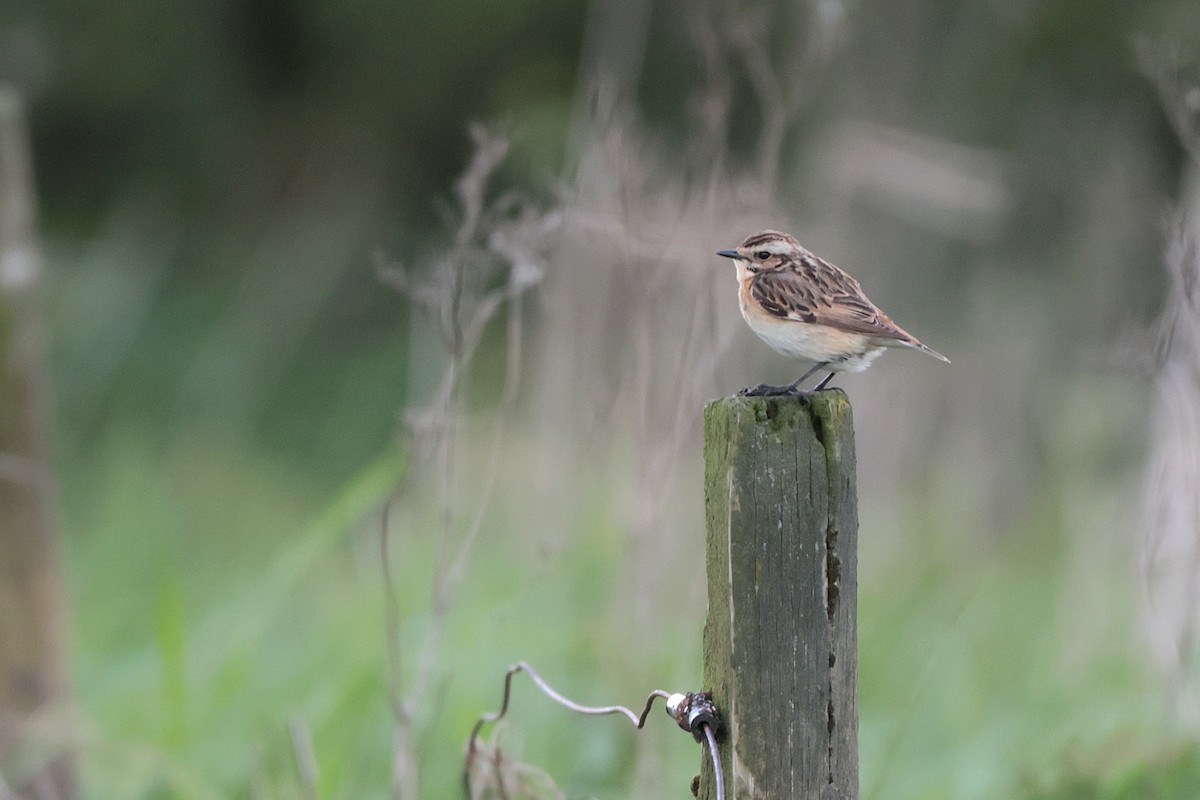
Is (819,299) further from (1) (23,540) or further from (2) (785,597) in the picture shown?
(1) (23,540)

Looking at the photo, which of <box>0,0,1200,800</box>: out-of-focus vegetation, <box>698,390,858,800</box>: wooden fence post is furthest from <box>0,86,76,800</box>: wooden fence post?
<box>698,390,858,800</box>: wooden fence post

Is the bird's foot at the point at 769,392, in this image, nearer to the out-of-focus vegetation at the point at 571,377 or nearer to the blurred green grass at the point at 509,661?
the out-of-focus vegetation at the point at 571,377

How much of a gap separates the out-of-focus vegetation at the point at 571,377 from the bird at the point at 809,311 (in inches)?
11.1

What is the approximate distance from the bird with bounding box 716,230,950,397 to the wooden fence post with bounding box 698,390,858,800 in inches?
27.5

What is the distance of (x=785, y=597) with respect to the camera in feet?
5.94

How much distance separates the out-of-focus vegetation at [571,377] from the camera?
130 inches

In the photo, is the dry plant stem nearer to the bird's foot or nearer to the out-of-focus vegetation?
the out-of-focus vegetation

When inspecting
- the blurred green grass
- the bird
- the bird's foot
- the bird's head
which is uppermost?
the bird's head

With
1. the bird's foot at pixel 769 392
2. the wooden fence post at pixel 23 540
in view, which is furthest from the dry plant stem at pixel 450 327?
the wooden fence post at pixel 23 540

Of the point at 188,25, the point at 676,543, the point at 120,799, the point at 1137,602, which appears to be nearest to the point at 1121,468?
the point at 1137,602

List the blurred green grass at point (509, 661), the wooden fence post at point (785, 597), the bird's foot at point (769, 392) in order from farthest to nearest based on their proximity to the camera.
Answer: the blurred green grass at point (509, 661)
the bird's foot at point (769, 392)
the wooden fence post at point (785, 597)

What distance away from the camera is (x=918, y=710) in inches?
159

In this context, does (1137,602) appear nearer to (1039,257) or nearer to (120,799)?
(120,799)

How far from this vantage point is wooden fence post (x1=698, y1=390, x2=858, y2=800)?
180 centimetres
